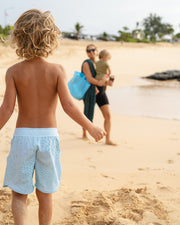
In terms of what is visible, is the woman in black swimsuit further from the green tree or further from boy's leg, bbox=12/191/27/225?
the green tree

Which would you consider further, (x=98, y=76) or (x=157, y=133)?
(x=157, y=133)

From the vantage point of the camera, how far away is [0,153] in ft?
15.6

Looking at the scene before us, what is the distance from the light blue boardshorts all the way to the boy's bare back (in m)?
0.07

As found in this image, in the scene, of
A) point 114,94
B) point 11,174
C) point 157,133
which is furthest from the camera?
point 114,94

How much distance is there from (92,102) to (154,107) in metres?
5.29

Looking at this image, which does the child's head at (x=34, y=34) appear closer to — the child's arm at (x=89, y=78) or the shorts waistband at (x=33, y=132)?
the shorts waistband at (x=33, y=132)

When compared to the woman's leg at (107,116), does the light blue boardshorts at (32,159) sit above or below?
above

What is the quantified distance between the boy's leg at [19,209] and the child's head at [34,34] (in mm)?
1028

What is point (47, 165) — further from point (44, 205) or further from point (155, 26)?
point (155, 26)

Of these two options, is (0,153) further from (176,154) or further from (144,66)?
(144,66)

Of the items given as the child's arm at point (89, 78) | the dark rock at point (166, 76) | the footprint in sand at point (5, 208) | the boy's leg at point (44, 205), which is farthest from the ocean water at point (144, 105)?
the dark rock at point (166, 76)

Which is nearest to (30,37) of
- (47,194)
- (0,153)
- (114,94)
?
(47,194)

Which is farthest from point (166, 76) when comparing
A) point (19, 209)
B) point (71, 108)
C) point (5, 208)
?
point (19, 209)

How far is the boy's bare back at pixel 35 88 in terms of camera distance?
210 centimetres
